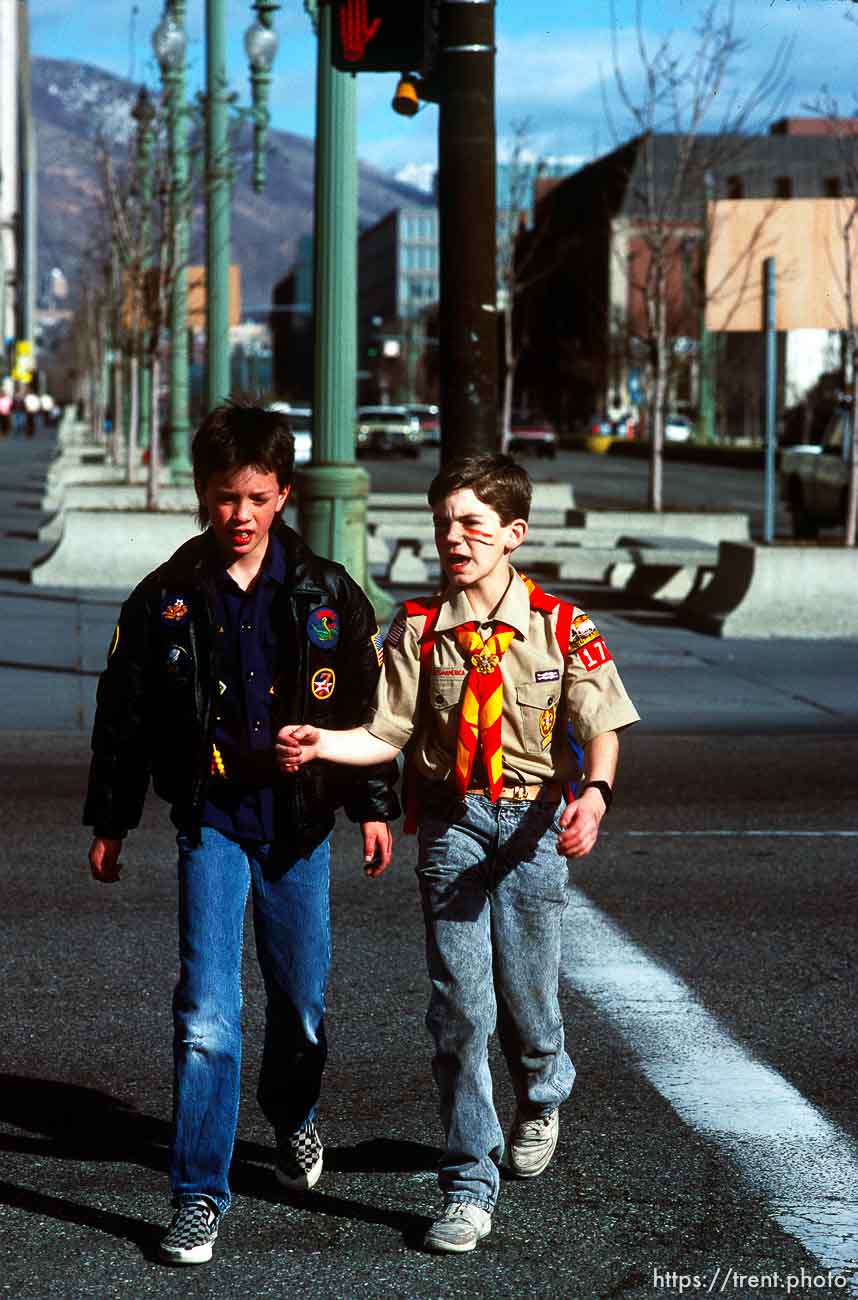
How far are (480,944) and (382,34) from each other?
21.2ft

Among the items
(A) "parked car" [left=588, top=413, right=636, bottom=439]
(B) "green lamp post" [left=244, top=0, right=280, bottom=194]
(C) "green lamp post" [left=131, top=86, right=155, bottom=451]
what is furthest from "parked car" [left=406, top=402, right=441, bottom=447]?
(B) "green lamp post" [left=244, top=0, right=280, bottom=194]

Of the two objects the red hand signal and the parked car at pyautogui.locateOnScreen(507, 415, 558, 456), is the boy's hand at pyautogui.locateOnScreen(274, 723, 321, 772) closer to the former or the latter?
the red hand signal

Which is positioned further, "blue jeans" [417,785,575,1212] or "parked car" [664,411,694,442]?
"parked car" [664,411,694,442]

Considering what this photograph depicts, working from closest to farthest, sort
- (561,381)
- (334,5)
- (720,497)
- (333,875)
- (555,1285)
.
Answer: (555,1285) < (333,875) < (334,5) < (720,497) < (561,381)

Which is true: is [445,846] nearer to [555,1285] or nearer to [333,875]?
[555,1285]

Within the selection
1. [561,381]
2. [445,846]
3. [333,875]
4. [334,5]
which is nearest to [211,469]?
[445,846]

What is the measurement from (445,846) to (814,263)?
54.7 feet

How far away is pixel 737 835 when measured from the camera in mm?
9000

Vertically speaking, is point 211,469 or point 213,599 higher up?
point 211,469

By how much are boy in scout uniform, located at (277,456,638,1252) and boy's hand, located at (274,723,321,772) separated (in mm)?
30

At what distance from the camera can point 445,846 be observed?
172 inches

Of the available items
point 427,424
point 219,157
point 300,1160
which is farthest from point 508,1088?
point 427,424

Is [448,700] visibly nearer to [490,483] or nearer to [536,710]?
[536,710]

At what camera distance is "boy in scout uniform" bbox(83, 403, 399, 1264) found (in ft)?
13.9
